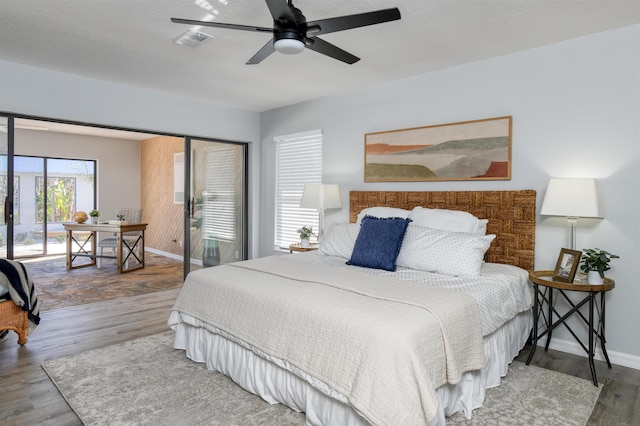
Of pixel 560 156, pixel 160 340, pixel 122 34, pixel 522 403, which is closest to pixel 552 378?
pixel 522 403

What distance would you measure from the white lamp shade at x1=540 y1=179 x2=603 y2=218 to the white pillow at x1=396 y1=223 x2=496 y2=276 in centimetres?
47

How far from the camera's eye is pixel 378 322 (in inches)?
71.7

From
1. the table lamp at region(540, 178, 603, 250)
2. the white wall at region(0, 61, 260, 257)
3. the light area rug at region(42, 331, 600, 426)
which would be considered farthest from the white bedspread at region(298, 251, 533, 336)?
the white wall at region(0, 61, 260, 257)

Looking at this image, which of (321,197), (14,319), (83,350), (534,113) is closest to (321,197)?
(321,197)

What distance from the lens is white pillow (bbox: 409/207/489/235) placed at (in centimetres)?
324

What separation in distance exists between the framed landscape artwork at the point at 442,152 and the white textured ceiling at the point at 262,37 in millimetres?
590

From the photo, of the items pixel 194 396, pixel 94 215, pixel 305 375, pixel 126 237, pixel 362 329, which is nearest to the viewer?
pixel 362 329

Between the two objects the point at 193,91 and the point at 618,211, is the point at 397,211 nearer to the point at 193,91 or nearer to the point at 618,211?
the point at 618,211

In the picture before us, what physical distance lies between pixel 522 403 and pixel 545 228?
148cm

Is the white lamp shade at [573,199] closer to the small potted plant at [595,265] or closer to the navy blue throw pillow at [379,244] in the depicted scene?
the small potted plant at [595,265]

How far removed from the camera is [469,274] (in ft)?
9.18

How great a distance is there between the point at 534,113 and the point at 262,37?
2.28m

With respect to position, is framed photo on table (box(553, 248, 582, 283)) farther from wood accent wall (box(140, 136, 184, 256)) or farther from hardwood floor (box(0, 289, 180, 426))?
wood accent wall (box(140, 136, 184, 256))

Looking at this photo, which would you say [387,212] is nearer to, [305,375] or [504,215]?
[504,215]
